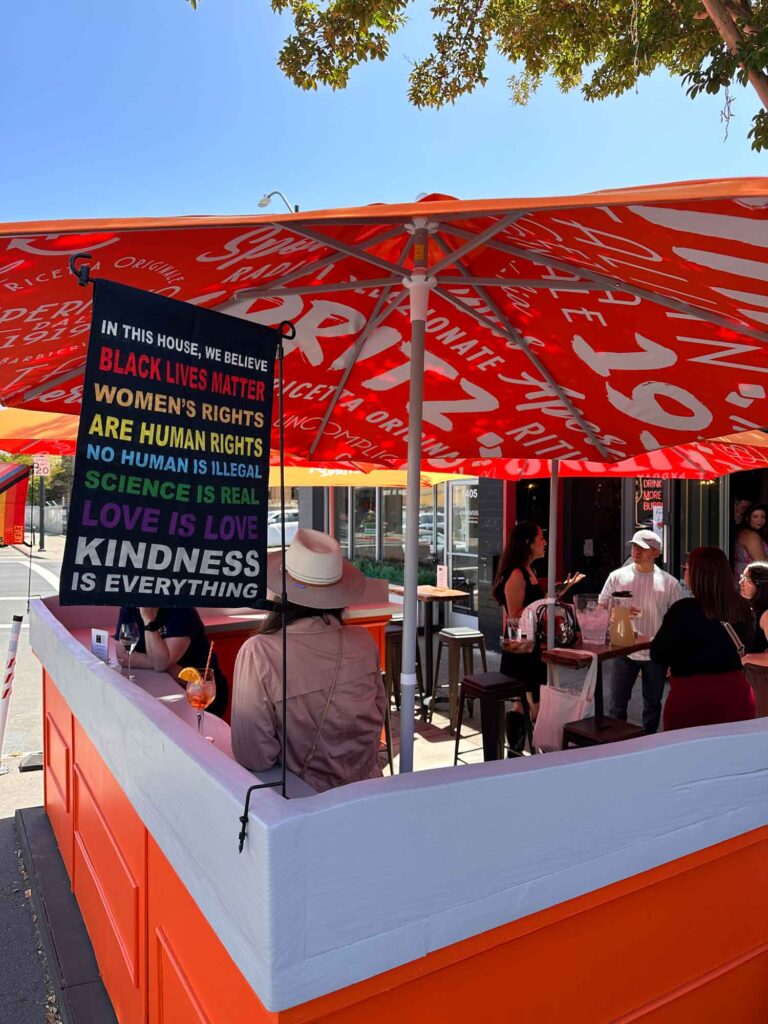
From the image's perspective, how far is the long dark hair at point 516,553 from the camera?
16.7 ft

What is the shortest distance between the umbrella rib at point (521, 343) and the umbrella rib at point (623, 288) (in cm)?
19

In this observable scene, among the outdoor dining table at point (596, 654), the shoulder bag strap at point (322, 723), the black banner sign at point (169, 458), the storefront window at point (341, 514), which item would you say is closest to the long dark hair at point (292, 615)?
the shoulder bag strap at point (322, 723)

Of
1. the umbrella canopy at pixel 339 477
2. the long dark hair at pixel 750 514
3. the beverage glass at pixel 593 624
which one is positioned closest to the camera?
the beverage glass at pixel 593 624

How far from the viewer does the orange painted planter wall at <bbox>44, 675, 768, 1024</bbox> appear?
1.42 metres

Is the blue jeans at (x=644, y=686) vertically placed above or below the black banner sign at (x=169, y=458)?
below

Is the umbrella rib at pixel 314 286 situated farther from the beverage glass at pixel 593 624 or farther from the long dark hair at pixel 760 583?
the long dark hair at pixel 760 583

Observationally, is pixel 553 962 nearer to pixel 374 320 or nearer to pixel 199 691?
pixel 199 691

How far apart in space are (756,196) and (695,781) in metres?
1.35

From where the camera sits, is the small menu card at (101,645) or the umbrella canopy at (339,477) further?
the umbrella canopy at (339,477)

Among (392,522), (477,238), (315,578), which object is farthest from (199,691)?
(392,522)

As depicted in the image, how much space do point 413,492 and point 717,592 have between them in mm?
1812

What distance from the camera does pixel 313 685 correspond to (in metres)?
2.38

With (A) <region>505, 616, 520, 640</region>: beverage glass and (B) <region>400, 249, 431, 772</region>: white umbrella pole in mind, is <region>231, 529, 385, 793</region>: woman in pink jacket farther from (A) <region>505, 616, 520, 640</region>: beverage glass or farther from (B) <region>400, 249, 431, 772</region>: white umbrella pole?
(A) <region>505, 616, 520, 640</region>: beverage glass

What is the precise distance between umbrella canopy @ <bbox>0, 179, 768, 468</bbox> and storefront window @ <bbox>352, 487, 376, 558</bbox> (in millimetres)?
10224
